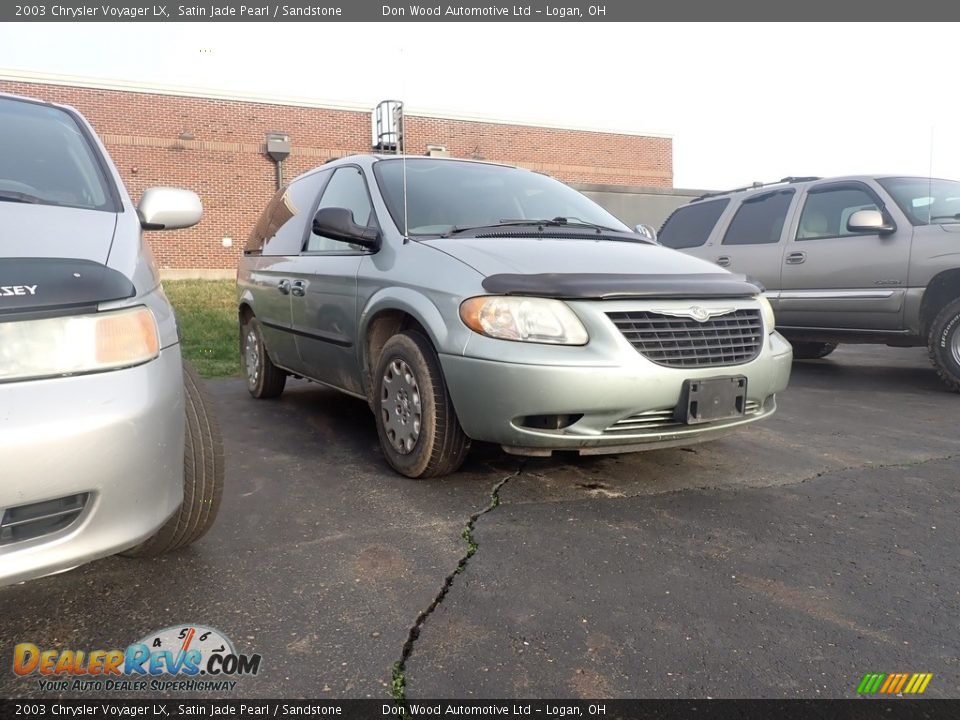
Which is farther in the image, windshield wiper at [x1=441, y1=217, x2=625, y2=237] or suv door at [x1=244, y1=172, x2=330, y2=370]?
suv door at [x1=244, y1=172, x2=330, y2=370]

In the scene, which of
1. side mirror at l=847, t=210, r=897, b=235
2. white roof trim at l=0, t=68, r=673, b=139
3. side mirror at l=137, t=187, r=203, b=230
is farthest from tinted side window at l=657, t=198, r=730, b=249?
white roof trim at l=0, t=68, r=673, b=139

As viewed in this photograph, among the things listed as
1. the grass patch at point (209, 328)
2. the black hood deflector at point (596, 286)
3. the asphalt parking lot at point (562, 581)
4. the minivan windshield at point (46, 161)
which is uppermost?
the minivan windshield at point (46, 161)

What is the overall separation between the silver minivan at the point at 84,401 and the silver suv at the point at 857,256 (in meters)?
5.31

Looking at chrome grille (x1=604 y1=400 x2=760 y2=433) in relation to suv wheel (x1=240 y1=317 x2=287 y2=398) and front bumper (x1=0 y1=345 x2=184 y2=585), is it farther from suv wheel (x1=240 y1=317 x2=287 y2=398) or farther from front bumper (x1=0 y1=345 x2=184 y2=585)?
suv wheel (x1=240 y1=317 x2=287 y2=398)

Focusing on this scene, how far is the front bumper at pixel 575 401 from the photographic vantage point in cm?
275

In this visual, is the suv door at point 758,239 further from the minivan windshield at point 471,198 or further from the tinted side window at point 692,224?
the minivan windshield at point 471,198

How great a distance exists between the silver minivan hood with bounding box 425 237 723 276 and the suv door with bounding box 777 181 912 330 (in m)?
3.06

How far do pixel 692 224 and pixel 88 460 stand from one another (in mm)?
6890

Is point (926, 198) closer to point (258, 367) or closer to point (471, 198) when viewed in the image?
point (471, 198)

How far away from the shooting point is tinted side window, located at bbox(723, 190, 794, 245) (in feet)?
21.5

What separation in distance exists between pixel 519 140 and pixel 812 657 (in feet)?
78.2

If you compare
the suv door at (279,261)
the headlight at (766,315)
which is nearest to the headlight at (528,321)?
the headlight at (766,315)

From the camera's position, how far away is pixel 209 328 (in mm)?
9117

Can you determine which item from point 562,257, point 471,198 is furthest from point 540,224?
point 562,257
